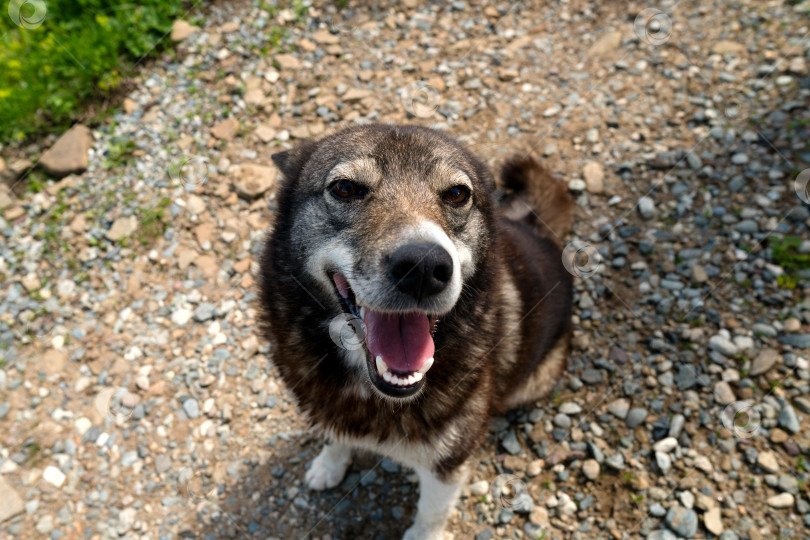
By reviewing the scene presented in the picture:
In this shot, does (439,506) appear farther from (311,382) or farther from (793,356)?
(793,356)

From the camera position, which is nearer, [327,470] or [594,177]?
[327,470]

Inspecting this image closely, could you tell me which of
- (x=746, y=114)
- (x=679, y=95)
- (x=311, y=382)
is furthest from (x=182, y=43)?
(x=746, y=114)

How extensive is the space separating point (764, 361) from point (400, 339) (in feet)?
9.98

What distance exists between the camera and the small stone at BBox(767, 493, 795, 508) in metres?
3.48

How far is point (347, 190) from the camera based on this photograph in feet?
9.21

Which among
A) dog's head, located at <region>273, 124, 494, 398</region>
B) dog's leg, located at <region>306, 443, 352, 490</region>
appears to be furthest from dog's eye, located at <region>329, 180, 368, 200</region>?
dog's leg, located at <region>306, 443, 352, 490</region>

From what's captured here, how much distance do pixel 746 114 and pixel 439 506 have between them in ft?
15.1

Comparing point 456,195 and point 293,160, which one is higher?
point 293,160

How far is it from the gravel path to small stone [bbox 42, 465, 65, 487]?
0.05 feet

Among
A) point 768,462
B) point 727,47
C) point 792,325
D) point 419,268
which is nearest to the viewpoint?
point 419,268

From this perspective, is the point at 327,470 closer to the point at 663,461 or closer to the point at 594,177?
the point at 663,461

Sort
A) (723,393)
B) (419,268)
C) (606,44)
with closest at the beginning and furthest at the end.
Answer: (419,268) → (723,393) → (606,44)

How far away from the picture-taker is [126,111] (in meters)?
5.86

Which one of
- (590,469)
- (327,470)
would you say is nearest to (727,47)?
(590,469)
